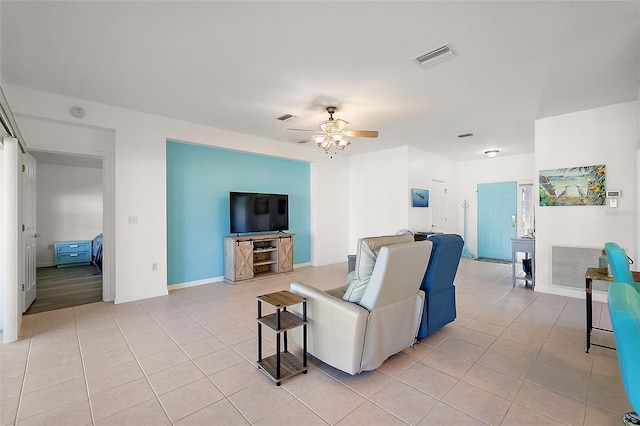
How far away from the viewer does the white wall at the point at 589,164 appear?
4.02 m

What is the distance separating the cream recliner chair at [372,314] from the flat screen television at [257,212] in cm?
326

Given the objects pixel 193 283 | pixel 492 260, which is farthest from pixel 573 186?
pixel 193 283

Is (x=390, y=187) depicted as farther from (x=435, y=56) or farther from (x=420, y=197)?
(x=435, y=56)

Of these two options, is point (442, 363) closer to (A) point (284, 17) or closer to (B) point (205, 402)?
(B) point (205, 402)

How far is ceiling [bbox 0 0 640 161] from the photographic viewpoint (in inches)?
87.0

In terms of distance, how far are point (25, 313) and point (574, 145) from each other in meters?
7.94

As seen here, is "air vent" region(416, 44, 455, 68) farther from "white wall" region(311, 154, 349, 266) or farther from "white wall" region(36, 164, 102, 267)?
"white wall" region(36, 164, 102, 267)

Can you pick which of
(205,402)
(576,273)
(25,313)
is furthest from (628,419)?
(25,313)

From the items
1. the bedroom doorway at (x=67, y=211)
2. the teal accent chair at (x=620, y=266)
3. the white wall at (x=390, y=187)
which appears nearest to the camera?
the teal accent chair at (x=620, y=266)

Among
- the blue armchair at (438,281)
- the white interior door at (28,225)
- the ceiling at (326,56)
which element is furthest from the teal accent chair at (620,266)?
the white interior door at (28,225)

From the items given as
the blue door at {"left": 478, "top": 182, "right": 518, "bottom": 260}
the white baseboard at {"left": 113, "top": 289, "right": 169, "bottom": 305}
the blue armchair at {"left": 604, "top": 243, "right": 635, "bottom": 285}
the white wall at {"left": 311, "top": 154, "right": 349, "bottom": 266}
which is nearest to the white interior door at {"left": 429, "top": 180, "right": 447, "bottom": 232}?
the blue door at {"left": 478, "top": 182, "right": 518, "bottom": 260}

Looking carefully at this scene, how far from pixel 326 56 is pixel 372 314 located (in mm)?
2360

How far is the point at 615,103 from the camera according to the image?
404 cm

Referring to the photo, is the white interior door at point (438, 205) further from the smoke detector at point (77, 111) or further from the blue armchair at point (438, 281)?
the smoke detector at point (77, 111)
